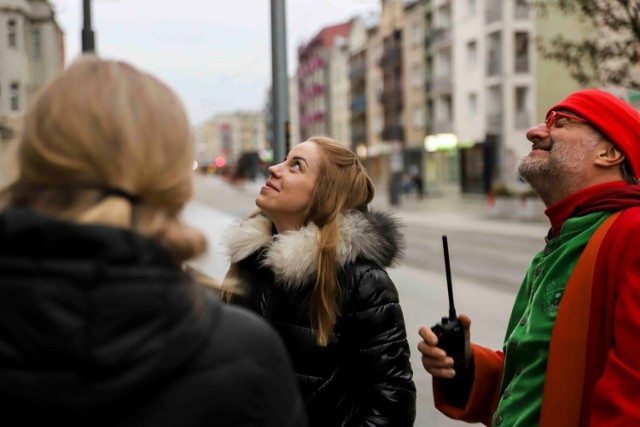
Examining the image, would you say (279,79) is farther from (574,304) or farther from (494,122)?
(494,122)

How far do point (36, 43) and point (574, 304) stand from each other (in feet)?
132

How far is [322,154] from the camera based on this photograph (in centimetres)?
280

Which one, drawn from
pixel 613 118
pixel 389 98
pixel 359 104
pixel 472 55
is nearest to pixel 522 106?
pixel 472 55

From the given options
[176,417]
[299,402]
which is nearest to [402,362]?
[299,402]

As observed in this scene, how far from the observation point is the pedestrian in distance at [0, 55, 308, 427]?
1102 millimetres

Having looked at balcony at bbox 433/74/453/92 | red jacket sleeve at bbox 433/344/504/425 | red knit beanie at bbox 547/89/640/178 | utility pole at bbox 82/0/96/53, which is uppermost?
balcony at bbox 433/74/453/92

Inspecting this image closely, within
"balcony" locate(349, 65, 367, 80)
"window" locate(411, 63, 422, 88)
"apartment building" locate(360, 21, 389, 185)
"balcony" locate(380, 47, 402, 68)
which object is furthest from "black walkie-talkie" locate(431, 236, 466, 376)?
"balcony" locate(349, 65, 367, 80)

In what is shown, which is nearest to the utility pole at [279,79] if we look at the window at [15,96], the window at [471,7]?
the window at [15,96]

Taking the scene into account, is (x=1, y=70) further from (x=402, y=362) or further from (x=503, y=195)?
(x=402, y=362)

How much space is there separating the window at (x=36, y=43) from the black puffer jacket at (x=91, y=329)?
40.3 m

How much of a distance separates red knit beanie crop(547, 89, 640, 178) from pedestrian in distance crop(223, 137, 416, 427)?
0.73 metres

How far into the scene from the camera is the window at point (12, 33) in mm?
34750

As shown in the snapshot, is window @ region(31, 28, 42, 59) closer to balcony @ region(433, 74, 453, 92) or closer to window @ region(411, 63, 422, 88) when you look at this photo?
balcony @ region(433, 74, 453, 92)

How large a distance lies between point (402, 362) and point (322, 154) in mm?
768
